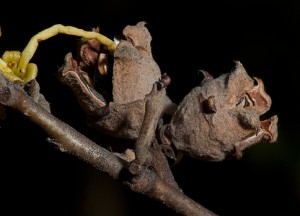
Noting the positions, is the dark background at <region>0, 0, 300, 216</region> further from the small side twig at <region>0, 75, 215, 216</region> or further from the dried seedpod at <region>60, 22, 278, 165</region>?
the small side twig at <region>0, 75, 215, 216</region>

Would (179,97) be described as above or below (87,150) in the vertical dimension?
below

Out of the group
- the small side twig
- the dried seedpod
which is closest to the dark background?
the dried seedpod

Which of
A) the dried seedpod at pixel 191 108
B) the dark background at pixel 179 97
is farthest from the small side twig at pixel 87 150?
the dark background at pixel 179 97

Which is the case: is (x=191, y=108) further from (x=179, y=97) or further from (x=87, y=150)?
(x=179, y=97)

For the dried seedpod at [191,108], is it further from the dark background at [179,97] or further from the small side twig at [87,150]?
the dark background at [179,97]

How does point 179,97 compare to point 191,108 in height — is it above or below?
below

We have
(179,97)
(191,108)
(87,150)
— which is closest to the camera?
(87,150)

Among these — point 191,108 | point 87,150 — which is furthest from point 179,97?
point 87,150

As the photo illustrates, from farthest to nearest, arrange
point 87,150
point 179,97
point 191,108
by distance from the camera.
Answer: point 179,97 → point 191,108 → point 87,150

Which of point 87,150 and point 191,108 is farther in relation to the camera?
point 191,108
